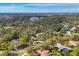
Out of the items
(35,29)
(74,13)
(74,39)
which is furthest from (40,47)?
(74,13)

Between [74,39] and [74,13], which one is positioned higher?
[74,13]

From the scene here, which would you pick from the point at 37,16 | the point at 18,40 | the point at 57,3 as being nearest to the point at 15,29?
the point at 18,40

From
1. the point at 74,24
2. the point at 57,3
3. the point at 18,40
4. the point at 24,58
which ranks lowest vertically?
the point at 24,58

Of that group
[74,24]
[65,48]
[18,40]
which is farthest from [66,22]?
[18,40]

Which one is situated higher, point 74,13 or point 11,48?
point 74,13

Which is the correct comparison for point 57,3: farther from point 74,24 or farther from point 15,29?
point 15,29

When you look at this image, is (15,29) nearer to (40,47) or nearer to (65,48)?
(40,47)

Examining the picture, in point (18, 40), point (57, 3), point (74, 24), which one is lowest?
point (18, 40)

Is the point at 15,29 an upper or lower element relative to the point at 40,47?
upper

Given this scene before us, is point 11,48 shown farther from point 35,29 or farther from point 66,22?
point 66,22
